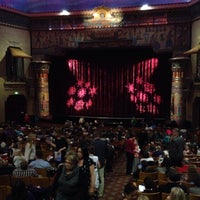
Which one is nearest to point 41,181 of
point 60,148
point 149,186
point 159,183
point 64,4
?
point 149,186

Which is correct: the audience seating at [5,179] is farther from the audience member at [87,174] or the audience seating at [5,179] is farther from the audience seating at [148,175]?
the audience seating at [148,175]

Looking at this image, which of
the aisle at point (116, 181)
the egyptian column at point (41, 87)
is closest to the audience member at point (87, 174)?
the aisle at point (116, 181)

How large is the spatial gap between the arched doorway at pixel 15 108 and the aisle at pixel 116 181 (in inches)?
355

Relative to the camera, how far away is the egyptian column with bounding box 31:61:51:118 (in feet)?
62.8

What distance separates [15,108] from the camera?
19.1 m

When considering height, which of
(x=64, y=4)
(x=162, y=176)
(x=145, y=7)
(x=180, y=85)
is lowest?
(x=162, y=176)

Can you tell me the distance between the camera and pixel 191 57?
1662 centimetres

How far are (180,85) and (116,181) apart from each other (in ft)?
30.5

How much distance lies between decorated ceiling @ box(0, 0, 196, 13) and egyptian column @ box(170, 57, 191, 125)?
11.9ft

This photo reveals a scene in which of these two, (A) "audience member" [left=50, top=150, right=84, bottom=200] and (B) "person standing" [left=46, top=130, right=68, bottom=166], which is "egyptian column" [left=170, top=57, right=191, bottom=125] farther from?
(A) "audience member" [left=50, top=150, right=84, bottom=200]

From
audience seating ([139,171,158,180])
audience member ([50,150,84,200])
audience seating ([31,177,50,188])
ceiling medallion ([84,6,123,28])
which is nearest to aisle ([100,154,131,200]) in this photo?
audience seating ([139,171,158,180])

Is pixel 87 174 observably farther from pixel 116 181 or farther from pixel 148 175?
pixel 116 181

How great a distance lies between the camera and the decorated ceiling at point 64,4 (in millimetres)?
18047

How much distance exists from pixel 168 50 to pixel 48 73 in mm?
7448
